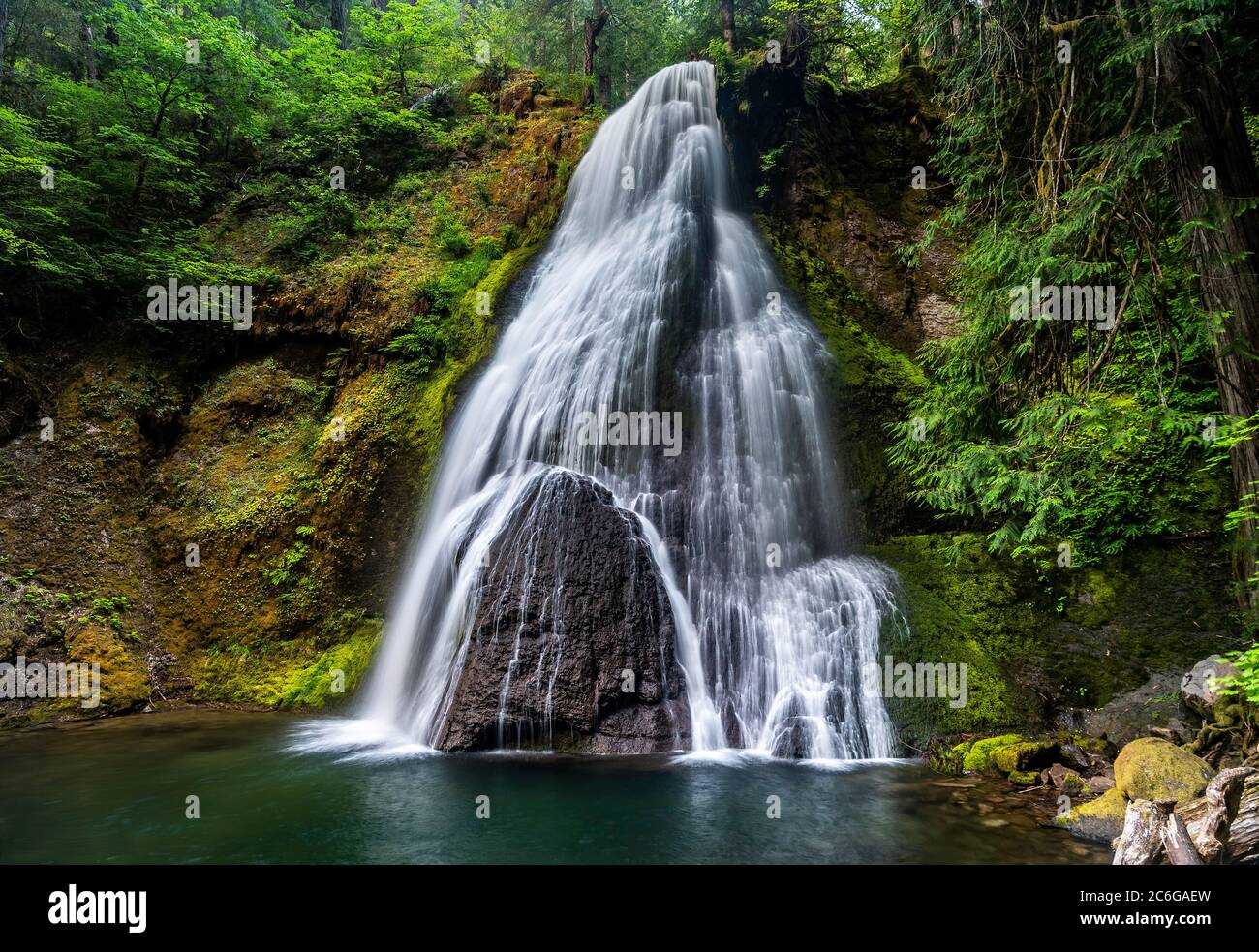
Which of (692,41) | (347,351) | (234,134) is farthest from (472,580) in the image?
(692,41)

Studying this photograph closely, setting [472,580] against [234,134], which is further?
[234,134]

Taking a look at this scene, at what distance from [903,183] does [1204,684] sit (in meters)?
12.9

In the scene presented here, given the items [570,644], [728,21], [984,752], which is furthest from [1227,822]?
[728,21]

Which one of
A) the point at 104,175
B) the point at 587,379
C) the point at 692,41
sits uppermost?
the point at 692,41

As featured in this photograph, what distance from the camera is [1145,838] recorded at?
154 inches

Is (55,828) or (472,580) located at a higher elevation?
(472,580)

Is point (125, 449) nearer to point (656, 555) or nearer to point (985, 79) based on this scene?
point (656, 555)

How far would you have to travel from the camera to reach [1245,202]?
559cm

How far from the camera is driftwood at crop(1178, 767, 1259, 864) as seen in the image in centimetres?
381

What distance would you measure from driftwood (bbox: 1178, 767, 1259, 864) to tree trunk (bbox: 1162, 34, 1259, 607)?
241cm

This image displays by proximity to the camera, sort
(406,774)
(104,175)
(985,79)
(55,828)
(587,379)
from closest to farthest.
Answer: (55,828) < (406,774) < (985,79) < (587,379) < (104,175)

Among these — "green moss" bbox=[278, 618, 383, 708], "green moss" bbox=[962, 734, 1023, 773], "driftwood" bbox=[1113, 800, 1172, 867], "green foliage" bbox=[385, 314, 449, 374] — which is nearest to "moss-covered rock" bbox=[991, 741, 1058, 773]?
"green moss" bbox=[962, 734, 1023, 773]

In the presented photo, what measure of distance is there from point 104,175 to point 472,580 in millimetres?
12319

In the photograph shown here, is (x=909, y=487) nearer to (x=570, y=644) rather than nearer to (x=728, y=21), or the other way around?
(x=570, y=644)
